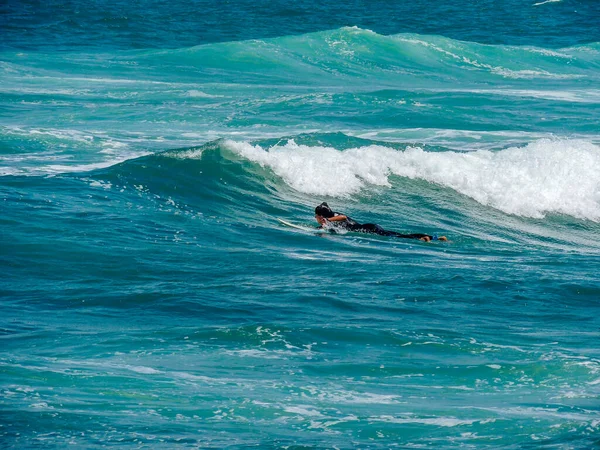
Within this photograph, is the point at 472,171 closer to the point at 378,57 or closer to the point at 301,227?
the point at 301,227

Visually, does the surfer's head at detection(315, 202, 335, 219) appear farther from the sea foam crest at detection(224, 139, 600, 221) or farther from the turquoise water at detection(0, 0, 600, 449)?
the sea foam crest at detection(224, 139, 600, 221)

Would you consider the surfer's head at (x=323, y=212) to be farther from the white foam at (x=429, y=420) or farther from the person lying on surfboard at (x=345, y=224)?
the white foam at (x=429, y=420)

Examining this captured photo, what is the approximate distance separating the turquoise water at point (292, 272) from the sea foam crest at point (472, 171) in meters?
0.07

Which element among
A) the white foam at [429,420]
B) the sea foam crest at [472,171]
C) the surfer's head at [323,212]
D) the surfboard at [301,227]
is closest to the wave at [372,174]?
the sea foam crest at [472,171]

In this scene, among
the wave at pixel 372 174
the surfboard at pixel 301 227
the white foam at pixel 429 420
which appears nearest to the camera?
the white foam at pixel 429 420

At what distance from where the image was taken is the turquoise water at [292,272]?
24.4ft

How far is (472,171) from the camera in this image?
20.3 m

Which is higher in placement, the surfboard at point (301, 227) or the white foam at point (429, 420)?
the surfboard at point (301, 227)

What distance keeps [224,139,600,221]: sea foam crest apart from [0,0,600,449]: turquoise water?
66 mm

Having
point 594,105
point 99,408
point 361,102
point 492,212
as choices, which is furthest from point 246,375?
point 594,105

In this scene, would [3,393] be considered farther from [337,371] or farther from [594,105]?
[594,105]

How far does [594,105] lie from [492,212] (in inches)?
651

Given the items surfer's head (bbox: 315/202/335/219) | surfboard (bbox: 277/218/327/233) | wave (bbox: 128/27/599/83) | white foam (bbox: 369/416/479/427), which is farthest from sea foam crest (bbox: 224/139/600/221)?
wave (bbox: 128/27/599/83)

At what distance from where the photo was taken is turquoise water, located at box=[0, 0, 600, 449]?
293 inches
